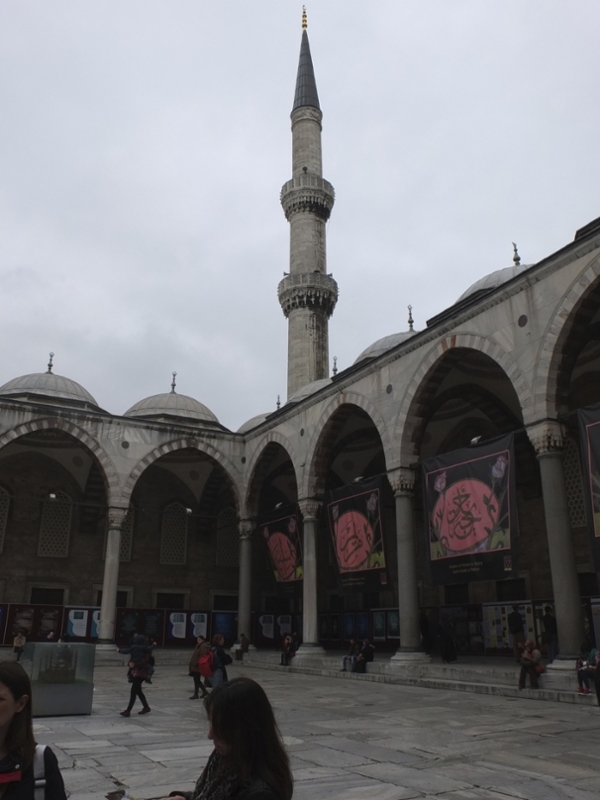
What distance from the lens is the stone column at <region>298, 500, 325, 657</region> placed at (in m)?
15.9

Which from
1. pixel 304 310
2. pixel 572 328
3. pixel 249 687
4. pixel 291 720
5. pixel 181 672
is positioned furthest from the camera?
pixel 304 310

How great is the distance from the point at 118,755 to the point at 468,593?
14.0m

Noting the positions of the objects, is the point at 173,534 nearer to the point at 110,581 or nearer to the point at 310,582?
the point at 110,581

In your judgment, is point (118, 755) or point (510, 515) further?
point (510, 515)

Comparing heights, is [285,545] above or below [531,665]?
above

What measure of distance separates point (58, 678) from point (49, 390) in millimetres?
17901

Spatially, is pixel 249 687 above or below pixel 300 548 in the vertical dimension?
below

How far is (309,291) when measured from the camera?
26.5 meters

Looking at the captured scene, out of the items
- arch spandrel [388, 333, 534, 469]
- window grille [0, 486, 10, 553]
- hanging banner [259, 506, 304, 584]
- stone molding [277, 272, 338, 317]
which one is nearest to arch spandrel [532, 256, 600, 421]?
arch spandrel [388, 333, 534, 469]

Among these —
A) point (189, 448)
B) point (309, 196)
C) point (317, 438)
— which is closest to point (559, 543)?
point (317, 438)

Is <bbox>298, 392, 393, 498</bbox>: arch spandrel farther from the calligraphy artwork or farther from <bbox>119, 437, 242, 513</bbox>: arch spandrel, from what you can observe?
<bbox>119, 437, 242, 513</bbox>: arch spandrel

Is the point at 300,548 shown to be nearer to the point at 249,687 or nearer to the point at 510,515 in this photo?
the point at 510,515

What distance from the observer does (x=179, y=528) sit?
76.3 ft

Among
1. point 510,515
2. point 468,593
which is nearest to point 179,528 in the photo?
point 468,593
